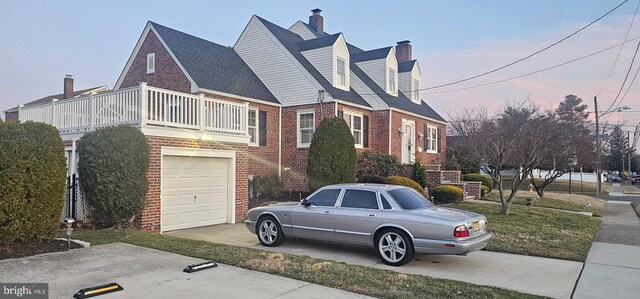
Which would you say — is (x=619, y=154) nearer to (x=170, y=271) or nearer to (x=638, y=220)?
(x=638, y=220)

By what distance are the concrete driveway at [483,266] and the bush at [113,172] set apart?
7.11 ft

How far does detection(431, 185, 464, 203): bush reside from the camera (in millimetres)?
18203

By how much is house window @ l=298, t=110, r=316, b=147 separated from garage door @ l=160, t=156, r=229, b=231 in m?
6.88

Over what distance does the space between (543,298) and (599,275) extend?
2.22 meters

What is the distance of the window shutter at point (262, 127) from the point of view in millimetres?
18641

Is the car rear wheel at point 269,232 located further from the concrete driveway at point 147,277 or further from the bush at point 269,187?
the bush at point 269,187

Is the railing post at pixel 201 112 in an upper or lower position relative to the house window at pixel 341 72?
lower

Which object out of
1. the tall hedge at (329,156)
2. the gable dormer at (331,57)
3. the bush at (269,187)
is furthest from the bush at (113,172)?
the gable dormer at (331,57)

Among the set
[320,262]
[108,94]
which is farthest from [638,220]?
[108,94]

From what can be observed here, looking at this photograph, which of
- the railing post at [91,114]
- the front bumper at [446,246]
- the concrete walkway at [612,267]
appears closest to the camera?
the concrete walkway at [612,267]

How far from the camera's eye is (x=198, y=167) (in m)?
11.7

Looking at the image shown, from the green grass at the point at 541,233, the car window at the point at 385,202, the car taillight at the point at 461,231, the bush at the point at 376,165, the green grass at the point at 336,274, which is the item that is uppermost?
the bush at the point at 376,165

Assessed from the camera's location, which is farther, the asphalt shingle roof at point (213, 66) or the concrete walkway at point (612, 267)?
the asphalt shingle roof at point (213, 66)

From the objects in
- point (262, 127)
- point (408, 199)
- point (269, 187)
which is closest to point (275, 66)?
point (262, 127)
